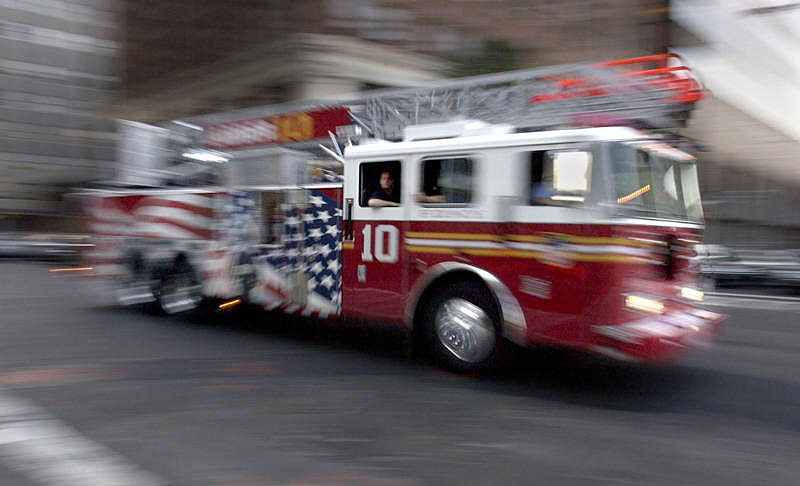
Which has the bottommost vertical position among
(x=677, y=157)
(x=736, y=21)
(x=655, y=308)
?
(x=655, y=308)

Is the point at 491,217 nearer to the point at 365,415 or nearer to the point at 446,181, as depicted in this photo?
the point at 446,181

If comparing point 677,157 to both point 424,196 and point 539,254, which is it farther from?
point 424,196

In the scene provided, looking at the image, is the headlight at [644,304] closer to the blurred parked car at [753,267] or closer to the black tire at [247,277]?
the black tire at [247,277]

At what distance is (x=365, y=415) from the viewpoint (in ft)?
17.7

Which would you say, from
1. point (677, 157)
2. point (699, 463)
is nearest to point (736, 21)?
point (677, 157)

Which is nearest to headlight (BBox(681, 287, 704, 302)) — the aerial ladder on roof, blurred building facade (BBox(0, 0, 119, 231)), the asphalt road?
the asphalt road

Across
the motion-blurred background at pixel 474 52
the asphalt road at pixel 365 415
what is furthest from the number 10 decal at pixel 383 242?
the motion-blurred background at pixel 474 52

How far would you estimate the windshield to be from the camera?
5.79 metres

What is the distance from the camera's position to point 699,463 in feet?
14.8

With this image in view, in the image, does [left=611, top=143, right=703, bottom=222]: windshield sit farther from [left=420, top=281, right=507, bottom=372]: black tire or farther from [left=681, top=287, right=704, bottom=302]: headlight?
[left=420, top=281, right=507, bottom=372]: black tire

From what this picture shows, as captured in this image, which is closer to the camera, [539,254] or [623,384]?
[539,254]

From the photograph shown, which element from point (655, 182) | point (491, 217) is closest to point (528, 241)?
point (491, 217)

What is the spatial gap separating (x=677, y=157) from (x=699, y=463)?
10.0ft

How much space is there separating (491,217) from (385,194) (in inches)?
49.6
